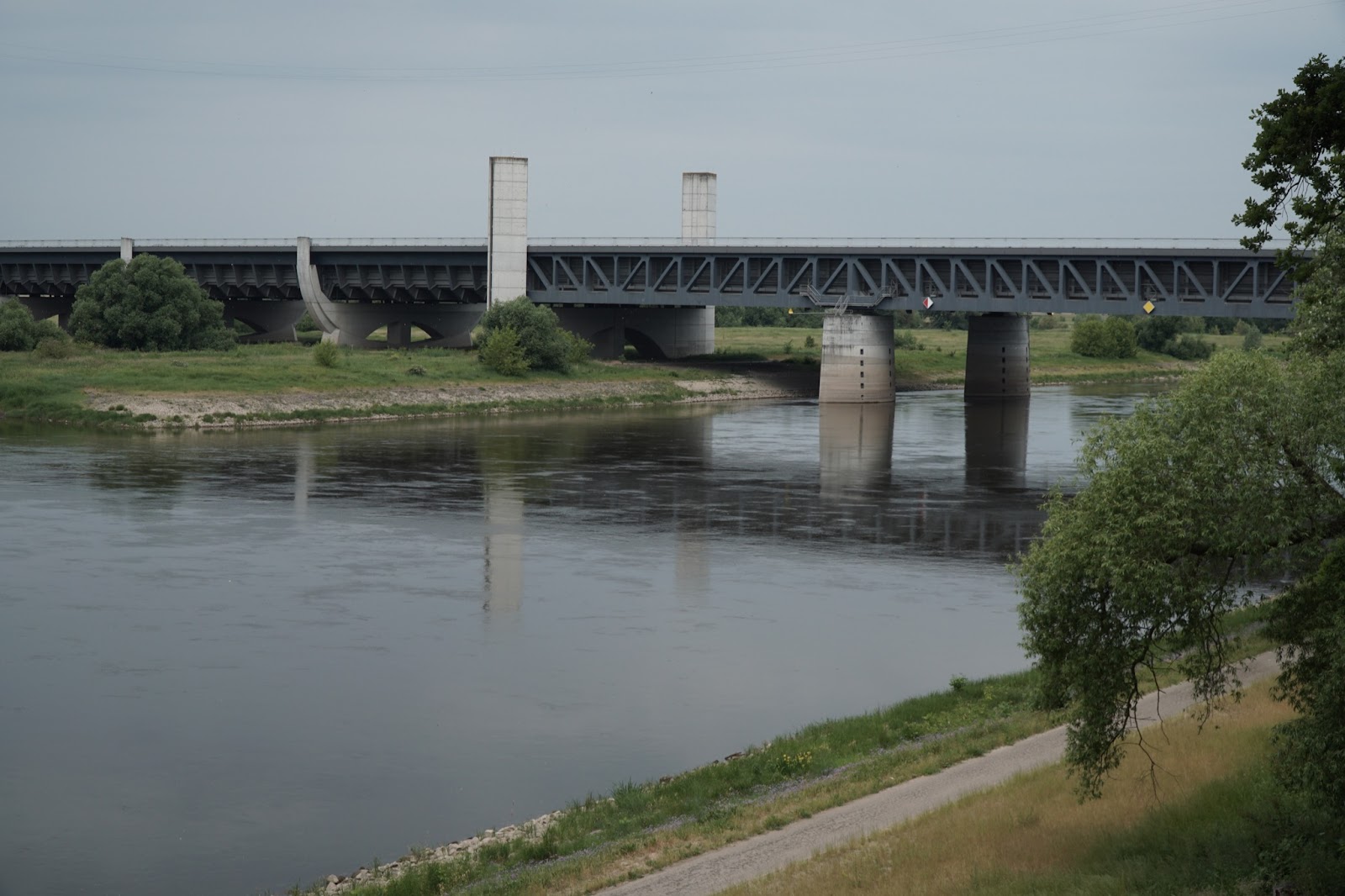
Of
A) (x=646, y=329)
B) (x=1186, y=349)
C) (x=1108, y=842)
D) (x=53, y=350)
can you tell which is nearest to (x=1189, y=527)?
(x=1108, y=842)

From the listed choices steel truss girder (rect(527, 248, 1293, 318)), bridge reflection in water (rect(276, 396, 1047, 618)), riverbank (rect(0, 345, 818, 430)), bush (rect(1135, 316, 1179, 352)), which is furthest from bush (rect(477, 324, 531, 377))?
bush (rect(1135, 316, 1179, 352))

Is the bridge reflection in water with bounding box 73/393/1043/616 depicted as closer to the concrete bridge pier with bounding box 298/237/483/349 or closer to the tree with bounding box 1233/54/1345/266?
the tree with bounding box 1233/54/1345/266

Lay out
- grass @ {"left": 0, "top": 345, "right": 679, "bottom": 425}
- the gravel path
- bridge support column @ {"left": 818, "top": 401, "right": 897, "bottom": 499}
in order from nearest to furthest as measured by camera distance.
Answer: the gravel path, bridge support column @ {"left": 818, "top": 401, "right": 897, "bottom": 499}, grass @ {"left": 0, "top": 345, "right": 679, "bottom": 425}

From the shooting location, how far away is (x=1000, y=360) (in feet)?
380

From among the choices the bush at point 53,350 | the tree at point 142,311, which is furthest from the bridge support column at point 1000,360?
the bush at point 53,350

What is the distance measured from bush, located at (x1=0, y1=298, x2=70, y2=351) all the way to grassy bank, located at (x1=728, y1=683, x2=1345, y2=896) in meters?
94.5

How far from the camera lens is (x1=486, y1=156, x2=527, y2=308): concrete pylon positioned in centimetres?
12156

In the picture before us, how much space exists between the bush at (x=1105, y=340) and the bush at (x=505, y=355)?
6791 cm

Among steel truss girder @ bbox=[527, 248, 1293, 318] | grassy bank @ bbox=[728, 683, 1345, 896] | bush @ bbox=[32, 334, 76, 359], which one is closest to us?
grassy bank @ bbox=[728, 683, 1345, 896]

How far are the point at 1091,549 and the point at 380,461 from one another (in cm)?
5361

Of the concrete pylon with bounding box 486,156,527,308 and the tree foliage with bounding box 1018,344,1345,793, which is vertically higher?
the concrete pylon with bounding box 486,156,527,308

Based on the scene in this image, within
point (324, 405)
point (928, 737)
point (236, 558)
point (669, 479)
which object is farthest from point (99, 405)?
point (928, 737)

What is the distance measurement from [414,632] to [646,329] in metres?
95.9

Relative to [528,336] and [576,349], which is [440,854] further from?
[576,349]
